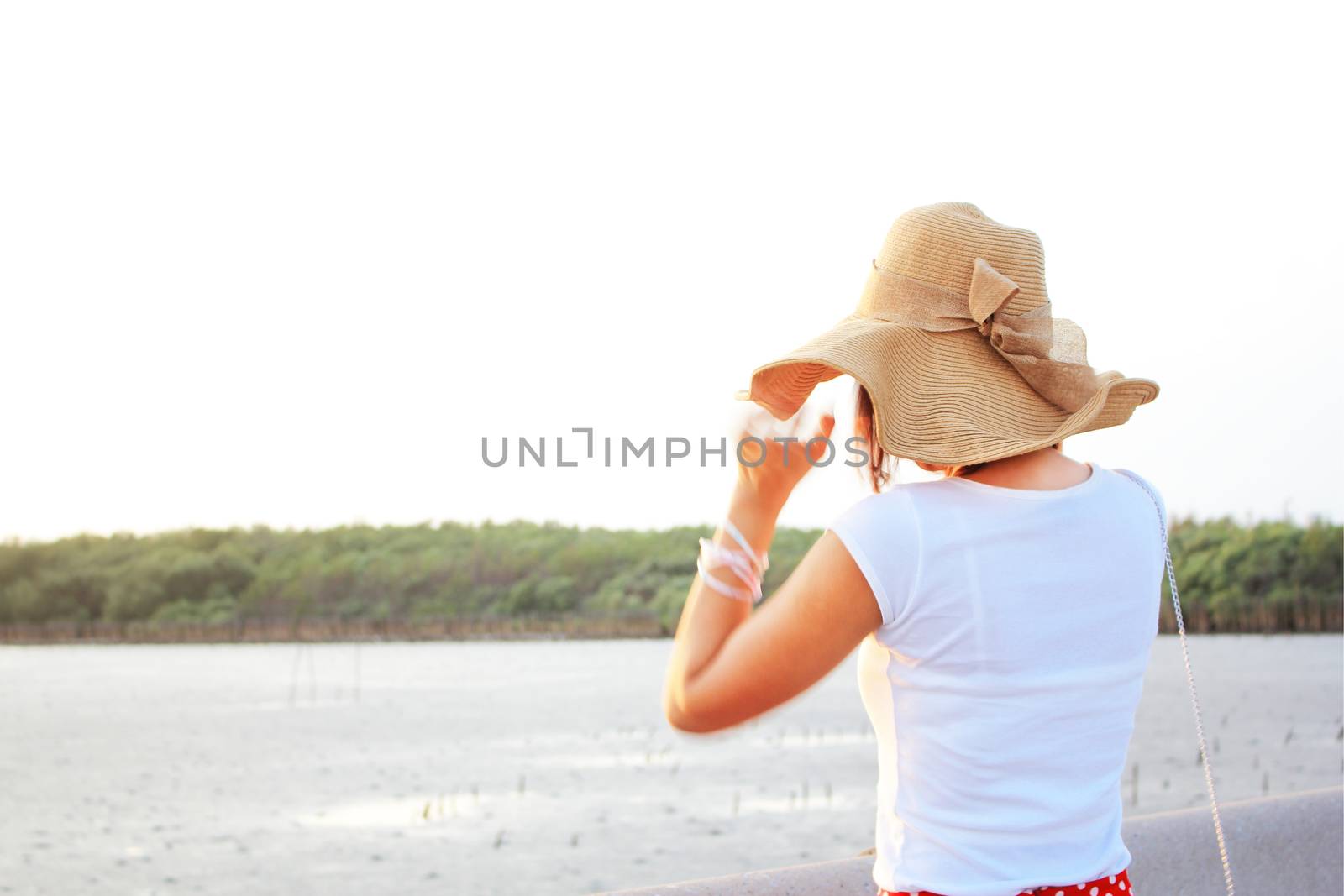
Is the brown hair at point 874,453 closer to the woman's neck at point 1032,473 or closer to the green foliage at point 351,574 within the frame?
the woman's neck at point 1032,473

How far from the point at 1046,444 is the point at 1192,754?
33235 mm

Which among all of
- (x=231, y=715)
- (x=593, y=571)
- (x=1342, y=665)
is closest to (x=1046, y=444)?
(x=231, y=715)

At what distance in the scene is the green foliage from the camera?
187 feet

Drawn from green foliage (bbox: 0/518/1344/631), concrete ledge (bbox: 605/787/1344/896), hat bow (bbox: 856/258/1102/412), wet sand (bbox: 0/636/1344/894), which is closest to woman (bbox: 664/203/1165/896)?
hat bow (bbox: 856/258/1102/412)

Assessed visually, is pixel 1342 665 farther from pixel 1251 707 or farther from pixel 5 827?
pixel 5 827

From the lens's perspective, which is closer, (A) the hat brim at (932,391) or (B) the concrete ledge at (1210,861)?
(A) the hat brim at (932,391)

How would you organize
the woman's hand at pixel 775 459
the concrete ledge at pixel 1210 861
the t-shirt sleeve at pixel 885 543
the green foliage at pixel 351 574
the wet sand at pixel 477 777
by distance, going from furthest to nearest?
1. the green foliage at pixel 351 574
2. the wet sand at pixel 477 777
3. the concrete ledge at pixel 1210 861
4. the woman's hand at pixel 775 459
5. the t-shirt sleeve at pixel 885 543

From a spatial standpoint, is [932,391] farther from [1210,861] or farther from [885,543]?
[1210,861]

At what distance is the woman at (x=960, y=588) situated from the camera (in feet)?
3.59

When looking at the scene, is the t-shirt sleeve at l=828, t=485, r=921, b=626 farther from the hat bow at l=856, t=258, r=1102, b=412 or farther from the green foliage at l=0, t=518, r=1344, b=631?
the green foliage at l=0, t=518, r=1344, b=631

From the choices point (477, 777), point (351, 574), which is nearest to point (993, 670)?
point (477, 777)

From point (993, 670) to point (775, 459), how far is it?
257 mm

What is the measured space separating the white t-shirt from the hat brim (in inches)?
1.9

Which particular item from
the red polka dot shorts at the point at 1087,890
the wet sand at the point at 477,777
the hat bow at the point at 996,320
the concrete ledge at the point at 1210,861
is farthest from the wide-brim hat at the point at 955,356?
the wet sand at the point at 477,777
